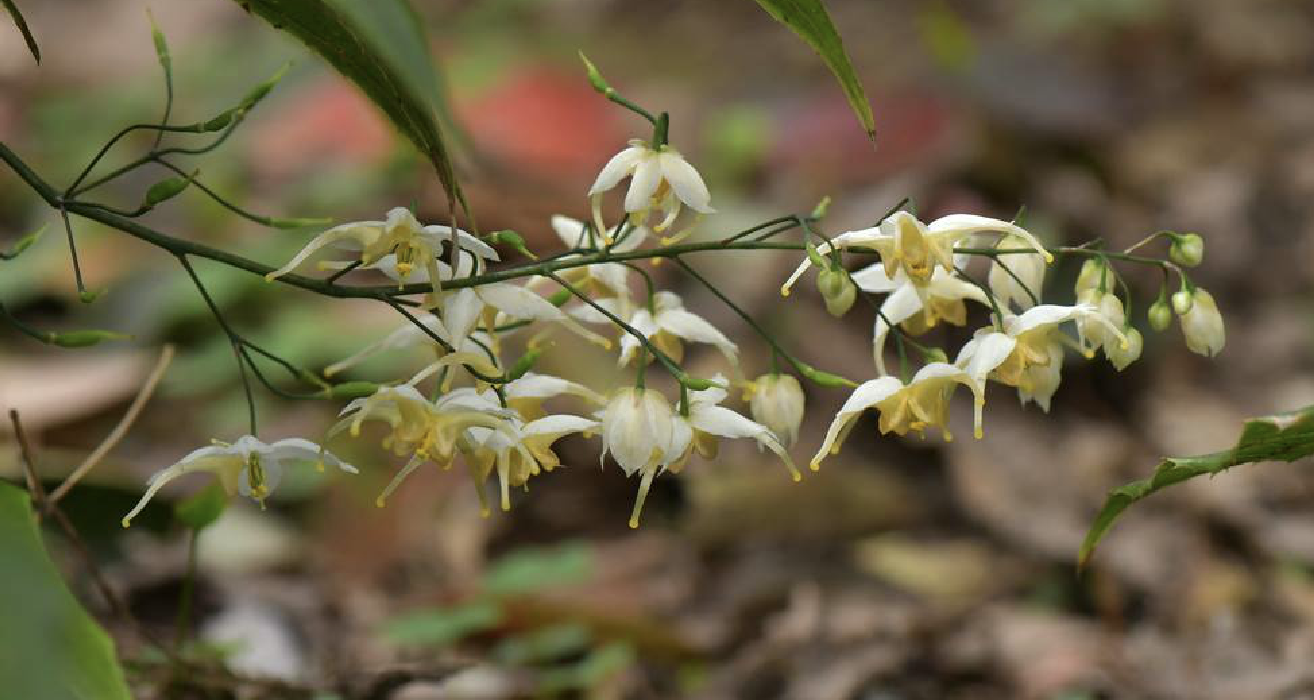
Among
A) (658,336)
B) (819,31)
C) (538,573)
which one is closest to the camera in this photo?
(819,31)

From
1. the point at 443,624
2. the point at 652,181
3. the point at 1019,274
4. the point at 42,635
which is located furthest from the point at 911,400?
the point at 443,624

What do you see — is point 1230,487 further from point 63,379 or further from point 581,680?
point 63,379

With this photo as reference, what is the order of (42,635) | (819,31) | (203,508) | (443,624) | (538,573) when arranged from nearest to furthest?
(42,635) < (819,31) < (203,508) < (443,624) < (538,573)

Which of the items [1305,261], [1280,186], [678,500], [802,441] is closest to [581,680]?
[678,500]

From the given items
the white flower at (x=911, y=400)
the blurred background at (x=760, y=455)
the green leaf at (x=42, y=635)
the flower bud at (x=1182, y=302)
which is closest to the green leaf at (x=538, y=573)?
the blurred background at (x=760, y=455)

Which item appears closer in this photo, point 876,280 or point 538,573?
point 876,280

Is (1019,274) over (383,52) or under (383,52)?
under

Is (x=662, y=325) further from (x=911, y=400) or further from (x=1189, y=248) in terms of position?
(x=1189, y=248)

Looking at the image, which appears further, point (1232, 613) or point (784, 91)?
point (784, 91)
